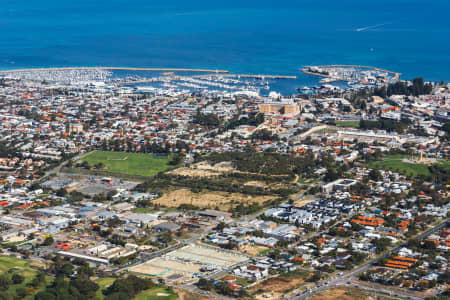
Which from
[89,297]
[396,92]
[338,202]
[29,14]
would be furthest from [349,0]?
[89,297]

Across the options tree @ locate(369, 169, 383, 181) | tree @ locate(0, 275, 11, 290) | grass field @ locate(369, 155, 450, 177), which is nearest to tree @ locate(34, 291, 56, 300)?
tree @ locate(0, 275, 11, 290)

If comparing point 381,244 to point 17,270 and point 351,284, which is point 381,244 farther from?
point 17,270

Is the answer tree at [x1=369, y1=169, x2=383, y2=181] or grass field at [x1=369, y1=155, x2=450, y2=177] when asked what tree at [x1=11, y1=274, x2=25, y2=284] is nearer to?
tree at [x1=369, y1=169, x2=383, y2=181]

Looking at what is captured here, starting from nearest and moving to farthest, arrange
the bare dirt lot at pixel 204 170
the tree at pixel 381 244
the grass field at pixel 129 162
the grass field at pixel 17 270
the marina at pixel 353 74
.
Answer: the grass field at pixel 17 270, the tree at pixel 381 244, the bare dirt lot at pixel 204 170, the grass field at pixel 129 162, the marina at pixel 353 74

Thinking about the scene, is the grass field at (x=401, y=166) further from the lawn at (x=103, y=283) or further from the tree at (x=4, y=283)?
the tree at (x=4, y=283)

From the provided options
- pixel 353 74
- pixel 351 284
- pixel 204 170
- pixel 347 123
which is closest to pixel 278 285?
pixel 351 284

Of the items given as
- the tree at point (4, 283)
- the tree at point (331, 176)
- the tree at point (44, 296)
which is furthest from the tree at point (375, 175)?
the tree at point (4, 283)

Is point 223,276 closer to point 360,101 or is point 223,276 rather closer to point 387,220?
point 387,220
